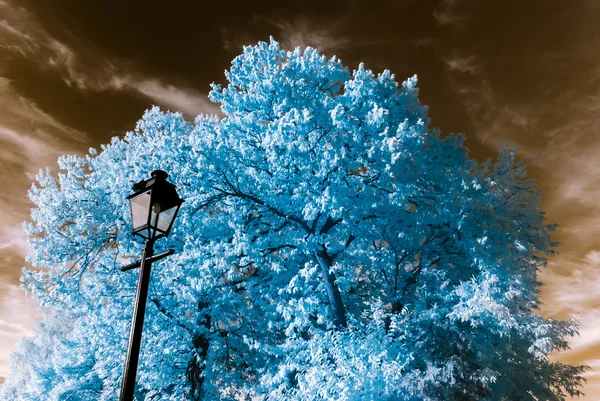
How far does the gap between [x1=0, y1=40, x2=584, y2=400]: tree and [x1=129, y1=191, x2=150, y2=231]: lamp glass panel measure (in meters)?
6.56

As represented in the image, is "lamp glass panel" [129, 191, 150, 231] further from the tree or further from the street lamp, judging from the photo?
the tree

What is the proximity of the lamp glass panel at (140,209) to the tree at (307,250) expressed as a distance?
656 cm

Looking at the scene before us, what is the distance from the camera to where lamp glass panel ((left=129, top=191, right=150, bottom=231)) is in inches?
254

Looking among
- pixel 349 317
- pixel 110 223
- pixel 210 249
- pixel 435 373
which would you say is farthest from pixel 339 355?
pixel 110 223

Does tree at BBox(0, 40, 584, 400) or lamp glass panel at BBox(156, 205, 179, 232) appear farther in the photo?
tree at BBox(0, 40, 584, 400)

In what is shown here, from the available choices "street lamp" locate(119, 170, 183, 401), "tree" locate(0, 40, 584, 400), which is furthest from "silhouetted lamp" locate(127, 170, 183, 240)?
"tree" locate(0, 40, 584, 400)

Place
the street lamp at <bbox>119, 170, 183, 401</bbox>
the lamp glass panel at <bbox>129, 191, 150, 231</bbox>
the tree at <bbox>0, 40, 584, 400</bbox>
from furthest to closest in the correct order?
the tree at <bbox>0, 40, 584, 400</bbox> → the lamp glass panel at <bbox>129, 191, 150, 231</bbox> → the street lamp at <bbox>119, 170, 183, 401</bbox>

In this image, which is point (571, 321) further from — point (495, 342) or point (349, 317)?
point (349, 317)

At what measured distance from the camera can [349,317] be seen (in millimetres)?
14461

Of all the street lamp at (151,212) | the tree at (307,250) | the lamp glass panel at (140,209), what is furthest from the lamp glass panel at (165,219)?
the tree at (307,250)

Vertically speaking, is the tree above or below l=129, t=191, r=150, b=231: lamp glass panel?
above

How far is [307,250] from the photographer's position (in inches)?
546

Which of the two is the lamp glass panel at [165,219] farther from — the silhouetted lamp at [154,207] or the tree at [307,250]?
the tree at [307,250]

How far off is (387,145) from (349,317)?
225 inches
